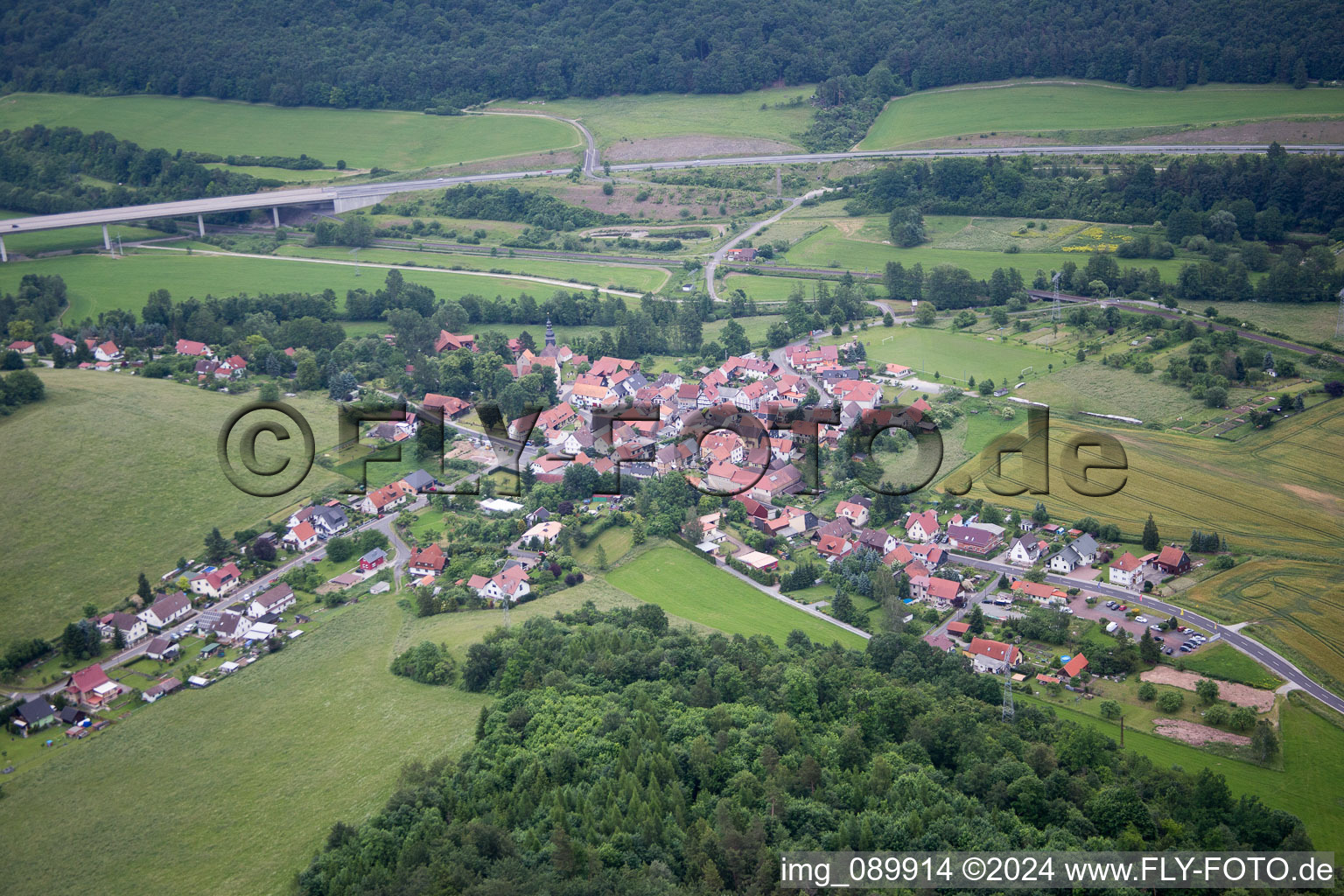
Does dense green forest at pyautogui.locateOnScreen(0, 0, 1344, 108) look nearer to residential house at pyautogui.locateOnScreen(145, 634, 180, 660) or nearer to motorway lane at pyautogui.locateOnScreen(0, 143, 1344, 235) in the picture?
A: motorway lane at pyautogui.locateOnScreen(0, 143, 1344, 235)

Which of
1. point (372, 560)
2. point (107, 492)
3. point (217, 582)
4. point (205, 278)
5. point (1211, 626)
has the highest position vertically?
point (205, 278)

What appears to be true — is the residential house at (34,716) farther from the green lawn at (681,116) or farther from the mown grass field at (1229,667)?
the green lawn at (681,116)

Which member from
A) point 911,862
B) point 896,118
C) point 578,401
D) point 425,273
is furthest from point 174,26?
point 911,862

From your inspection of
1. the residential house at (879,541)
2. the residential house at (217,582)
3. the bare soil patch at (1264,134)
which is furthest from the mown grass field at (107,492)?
the bare soil patch at (1264,134)

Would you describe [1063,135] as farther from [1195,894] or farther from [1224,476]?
[1195,894]

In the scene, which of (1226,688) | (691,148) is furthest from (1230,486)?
(691,148)

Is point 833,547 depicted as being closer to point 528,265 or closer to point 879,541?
point 879,541
